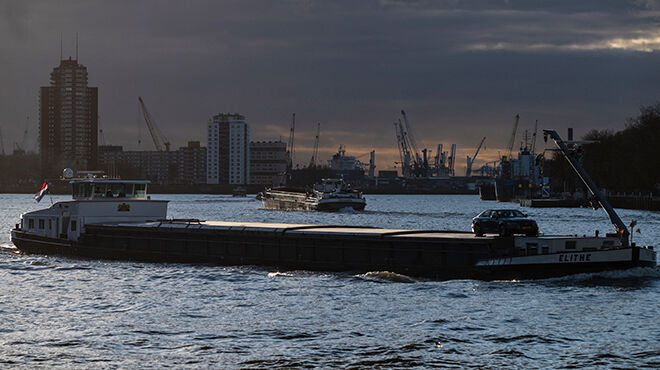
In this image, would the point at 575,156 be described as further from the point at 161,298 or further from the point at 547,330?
the point at 161,298

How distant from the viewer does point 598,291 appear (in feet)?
144

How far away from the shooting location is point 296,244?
181 ft

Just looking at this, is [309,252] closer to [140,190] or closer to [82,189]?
[140,190]

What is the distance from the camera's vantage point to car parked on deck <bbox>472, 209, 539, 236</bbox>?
5106 centimetres

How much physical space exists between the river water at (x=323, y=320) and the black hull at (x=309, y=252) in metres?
0.94

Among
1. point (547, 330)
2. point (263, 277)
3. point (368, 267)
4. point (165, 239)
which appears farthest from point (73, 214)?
point (547, 330)

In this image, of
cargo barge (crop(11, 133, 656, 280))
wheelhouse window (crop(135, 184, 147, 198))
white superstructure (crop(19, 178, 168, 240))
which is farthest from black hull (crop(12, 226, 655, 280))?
wheelhouse window (crop(135, 184, 147, 198))

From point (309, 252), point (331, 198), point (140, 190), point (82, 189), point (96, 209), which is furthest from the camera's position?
point (331, 198)

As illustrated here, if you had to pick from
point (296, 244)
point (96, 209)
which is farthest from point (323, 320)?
point (96, 209)

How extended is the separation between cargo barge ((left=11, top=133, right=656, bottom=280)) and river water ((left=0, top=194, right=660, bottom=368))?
112cm

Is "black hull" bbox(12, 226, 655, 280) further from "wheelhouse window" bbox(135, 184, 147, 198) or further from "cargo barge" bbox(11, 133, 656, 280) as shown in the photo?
"wheelhouse window" bbox(135, 184, 147, 198)

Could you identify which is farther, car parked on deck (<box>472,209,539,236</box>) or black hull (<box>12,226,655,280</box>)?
car parked on deck (<box>472,209,539,236</box>)

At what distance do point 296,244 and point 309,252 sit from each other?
1.33 metres

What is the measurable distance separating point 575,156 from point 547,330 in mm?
→ 19136
